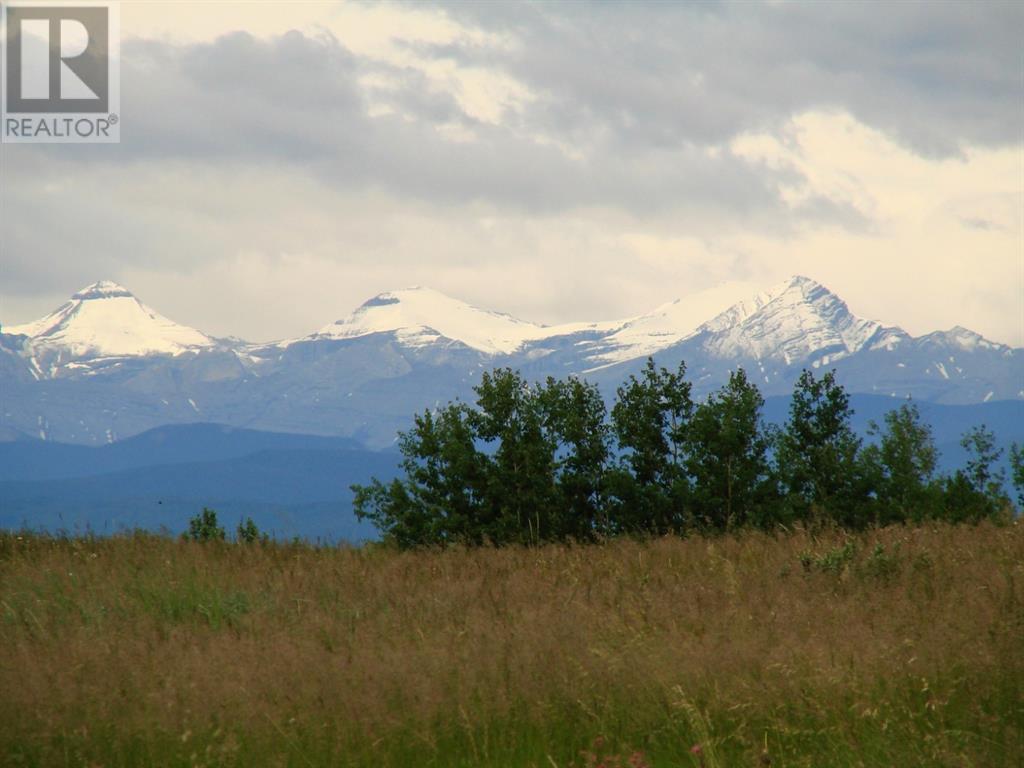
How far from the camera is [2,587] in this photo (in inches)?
459

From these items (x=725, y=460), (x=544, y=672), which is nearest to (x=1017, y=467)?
(x=725, y=460)

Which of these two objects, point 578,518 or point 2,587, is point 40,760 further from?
point 578,518

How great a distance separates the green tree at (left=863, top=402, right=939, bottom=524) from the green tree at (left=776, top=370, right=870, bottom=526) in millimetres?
1312

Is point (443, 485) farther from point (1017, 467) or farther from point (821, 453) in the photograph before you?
point (1017, 467)

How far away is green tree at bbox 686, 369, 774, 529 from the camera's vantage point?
5566cm

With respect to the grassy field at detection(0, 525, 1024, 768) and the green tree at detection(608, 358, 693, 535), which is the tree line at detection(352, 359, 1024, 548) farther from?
the grassy field at detection(0, 525, 1024, 768)

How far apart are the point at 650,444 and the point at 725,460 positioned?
4941 mm

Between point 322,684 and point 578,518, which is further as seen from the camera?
point 578,518

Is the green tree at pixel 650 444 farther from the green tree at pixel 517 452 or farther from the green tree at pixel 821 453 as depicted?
the green tree at pixel 821 453

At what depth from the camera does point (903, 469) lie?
84062 millimetres

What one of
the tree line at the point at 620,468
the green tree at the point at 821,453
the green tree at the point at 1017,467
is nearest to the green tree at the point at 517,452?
the tree line at the point at 620,468

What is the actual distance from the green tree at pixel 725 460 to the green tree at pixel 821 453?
2.30 m

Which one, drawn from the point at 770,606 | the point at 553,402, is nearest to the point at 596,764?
the point at 770,606

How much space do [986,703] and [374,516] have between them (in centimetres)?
6584
